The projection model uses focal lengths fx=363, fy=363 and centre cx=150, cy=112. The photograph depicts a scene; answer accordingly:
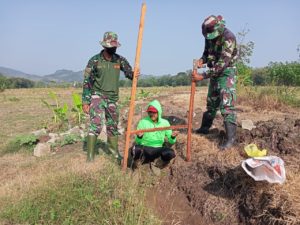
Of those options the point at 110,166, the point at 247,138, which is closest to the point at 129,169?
the point at 110,166

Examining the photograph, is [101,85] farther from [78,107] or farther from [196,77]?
[78,107]

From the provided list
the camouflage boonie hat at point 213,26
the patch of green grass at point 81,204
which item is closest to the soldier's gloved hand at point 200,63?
the camouflage boonie hat at point 213,26

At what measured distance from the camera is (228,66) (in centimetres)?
496

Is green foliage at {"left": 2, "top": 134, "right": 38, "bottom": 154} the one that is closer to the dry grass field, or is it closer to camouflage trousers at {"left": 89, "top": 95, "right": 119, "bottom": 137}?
the dry grass field

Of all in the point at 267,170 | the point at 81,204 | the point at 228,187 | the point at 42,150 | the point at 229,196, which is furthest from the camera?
the point at 42,150

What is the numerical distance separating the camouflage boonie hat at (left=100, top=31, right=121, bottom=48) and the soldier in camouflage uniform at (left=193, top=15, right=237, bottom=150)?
125 centimetres

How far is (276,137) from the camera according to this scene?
16.1ft

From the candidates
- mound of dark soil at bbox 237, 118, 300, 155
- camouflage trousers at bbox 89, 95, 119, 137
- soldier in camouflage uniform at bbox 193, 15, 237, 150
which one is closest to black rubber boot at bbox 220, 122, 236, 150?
soldier in camouflage uniform at bbox 193, 15, 237, 150

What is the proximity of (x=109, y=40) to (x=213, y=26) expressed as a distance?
1.48 metres

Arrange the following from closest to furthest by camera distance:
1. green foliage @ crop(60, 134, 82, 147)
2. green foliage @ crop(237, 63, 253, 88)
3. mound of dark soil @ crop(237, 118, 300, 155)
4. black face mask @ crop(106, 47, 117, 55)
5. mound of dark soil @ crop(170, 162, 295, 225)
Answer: mound of dark soil @ crop(170, 162, 295, 225) → mound of dark soil @ crop(237, 118, 300, 155) → black face mask @ crop(106, 47, 117, 55) → green foliage @ crop(60, 134, 82, 147) → green foliage @ crop(237, 63, 253, 88)

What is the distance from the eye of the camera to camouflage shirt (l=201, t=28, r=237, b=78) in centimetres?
482

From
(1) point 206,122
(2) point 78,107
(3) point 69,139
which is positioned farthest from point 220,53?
(2) point 78,107

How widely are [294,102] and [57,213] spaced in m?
8.19

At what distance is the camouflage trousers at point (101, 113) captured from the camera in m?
5.40
